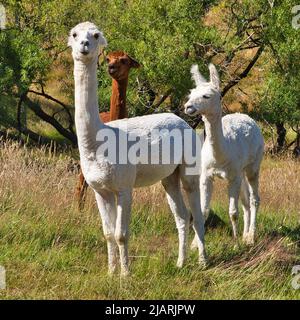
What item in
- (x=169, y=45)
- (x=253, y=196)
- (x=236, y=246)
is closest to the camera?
(x=236, y=246)

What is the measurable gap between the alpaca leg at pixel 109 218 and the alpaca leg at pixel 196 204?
90cm

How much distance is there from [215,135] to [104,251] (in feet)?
5.59

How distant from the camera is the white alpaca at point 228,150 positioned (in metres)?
6.83

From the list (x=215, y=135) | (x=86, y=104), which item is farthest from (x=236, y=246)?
(x=86, y=104)

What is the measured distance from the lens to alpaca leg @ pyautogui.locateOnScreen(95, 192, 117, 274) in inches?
233

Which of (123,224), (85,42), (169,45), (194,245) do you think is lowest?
(194,245)

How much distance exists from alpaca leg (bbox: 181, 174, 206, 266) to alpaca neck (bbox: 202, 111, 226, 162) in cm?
77

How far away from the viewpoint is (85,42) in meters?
5.46

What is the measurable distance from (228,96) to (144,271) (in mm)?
12760

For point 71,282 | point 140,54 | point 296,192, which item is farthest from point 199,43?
point 71,282

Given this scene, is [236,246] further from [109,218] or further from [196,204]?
[109,218]

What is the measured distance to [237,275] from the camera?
6066 mm

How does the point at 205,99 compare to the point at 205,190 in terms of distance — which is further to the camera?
the point at 205,190

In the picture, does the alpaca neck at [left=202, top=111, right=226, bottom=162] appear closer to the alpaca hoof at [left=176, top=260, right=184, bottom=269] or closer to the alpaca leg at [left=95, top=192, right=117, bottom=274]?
the alpaca hoof at [left=176, top=260, right=184, bottom=269]
